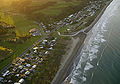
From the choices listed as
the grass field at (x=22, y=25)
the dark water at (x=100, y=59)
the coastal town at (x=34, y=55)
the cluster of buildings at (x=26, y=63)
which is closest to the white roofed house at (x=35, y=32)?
the coastal town at (x=34, y=55)

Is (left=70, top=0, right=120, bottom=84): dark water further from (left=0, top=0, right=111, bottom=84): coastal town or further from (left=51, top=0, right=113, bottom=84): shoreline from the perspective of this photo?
(left=0, top=0, right=111, bottom=84): coastal town

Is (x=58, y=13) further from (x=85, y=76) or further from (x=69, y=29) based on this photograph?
(x=85, y=76)

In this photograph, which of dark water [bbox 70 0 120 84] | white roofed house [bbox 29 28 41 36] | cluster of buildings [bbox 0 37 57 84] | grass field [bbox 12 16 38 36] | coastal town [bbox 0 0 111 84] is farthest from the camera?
grass field [bbox 12 16 38 36]

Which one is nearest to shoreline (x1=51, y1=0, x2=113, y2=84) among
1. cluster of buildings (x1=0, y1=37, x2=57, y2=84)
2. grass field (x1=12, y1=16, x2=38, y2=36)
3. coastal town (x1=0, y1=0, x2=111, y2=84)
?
coastal town (x1=0, y1=0, x2=111, y2=84)

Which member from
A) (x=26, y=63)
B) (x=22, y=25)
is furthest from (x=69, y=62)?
(x=22, y=25)

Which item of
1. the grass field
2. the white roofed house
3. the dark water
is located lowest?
the dark water

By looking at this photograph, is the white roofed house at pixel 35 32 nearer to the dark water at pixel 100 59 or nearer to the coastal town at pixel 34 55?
the coastal town at pixel 34 55

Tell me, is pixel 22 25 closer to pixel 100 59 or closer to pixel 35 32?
pixel 35 32

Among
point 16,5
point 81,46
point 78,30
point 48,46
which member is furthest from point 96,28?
point 16,5
